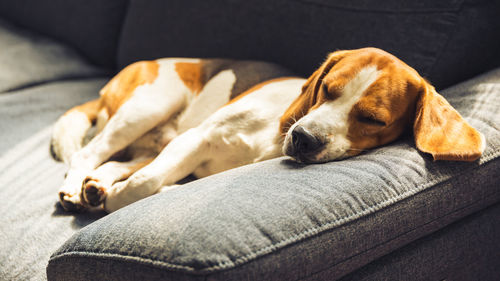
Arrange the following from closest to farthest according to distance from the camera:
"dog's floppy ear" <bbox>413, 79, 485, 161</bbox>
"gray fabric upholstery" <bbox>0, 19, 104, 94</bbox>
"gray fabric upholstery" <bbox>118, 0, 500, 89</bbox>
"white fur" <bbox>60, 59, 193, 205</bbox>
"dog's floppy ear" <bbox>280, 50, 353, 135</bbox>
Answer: "dog's floppy ear" <bbox>413, 79, 485, 161</bbox>, "dog's floppy ear" <bbox>280, 50, 353, 135</bbox>, "gray fabric upholstery" <bbox>118, 0, 500, 89</bbox>, "white fur" <bbox>60, 59, 193, 205</bbox>, "gray fabric upholstery" <bbox>0, 19, 104, 94</bbox>

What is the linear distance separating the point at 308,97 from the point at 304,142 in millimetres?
280

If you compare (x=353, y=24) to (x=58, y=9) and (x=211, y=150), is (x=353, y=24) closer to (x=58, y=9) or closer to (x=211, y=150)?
(x=211, y=150)

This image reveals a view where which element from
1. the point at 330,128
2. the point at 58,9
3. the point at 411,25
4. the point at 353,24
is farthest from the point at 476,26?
the point at 58,9

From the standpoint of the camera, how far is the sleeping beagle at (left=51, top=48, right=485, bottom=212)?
1350 millimetres

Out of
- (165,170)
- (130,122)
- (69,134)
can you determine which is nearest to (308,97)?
(165,170)

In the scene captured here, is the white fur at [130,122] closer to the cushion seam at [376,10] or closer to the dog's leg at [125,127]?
the dog's leg at [125,127]

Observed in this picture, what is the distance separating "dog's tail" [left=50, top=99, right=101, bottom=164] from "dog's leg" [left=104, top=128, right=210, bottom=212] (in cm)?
51

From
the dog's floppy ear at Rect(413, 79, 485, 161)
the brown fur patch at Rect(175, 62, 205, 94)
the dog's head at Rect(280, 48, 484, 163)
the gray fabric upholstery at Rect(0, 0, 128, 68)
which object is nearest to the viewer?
the dog's floppy ear at Rect(413, 79, 485, 161)

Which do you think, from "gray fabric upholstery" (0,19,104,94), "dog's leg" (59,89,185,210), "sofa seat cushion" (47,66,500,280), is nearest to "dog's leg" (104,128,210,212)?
"dog's leg" (59,89,185,210)

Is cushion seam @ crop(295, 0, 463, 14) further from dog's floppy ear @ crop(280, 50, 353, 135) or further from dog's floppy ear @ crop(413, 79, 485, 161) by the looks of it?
dog's floppy ear @ crop(413, 79, 485, 161)

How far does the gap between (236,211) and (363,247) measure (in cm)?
34

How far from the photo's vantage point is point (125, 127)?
1902 mm

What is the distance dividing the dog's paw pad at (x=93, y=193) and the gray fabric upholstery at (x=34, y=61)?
1483 mm

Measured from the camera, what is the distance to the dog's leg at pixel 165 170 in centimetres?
156
